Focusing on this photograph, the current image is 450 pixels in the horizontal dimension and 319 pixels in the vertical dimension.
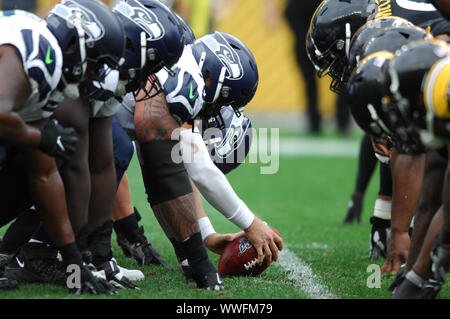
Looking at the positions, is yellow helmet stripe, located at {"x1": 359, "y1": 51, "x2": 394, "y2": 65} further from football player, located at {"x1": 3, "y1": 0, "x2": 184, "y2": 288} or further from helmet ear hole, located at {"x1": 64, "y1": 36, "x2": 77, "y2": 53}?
helmet ear hole, located at {"x1": 64, "y1": 36, "x2": 77, "y2": 53}

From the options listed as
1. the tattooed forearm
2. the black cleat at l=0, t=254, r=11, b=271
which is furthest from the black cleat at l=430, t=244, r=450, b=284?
the black cleat at l=0, t=254, r=11, b=271

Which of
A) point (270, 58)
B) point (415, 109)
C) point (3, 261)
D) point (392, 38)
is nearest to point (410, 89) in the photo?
point (415, 109)

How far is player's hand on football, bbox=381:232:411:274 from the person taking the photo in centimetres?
409

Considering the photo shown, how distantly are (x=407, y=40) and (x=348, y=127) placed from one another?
1136 cm

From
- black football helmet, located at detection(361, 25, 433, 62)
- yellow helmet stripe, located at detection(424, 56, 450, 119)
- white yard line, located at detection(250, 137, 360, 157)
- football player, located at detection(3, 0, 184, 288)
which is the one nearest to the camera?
yellow helmet stripe, located at detection(424, 56, 450, 119)

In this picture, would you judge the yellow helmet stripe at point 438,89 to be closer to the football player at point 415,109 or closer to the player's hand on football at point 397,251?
the football player at point 415,109

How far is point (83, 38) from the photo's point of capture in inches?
131

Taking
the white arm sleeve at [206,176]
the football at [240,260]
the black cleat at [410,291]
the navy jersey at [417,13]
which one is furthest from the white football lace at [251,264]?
the navy jersey at [417,13]

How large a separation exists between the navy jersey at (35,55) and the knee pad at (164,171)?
0.62m

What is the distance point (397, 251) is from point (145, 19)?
71.3 inches

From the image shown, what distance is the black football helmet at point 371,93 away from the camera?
3.22 m

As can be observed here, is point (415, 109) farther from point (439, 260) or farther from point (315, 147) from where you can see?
point (315, 147)

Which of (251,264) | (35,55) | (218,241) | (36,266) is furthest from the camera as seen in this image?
(218,241)
